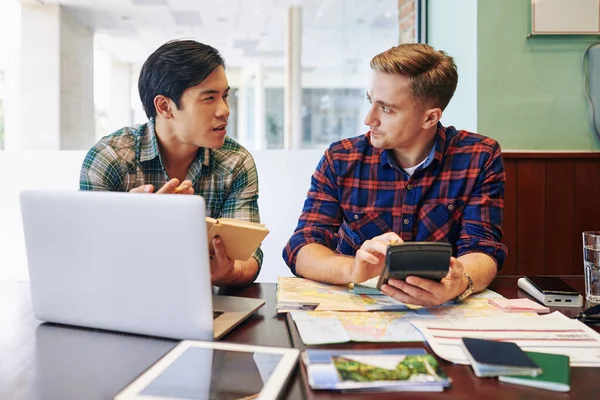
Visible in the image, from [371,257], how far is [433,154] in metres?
0.58

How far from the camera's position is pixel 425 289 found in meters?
1.01

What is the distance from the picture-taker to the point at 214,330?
90 centimetres

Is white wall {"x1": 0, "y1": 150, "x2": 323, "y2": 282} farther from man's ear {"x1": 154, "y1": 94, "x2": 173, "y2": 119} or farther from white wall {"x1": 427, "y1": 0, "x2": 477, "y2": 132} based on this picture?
man's ear {"x1": 154, "y1": 94, "x2": 173, "y2": 119}

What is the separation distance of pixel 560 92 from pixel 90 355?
2.34 metres

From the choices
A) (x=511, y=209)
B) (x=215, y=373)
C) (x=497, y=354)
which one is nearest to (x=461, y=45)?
(x=511, y=209)

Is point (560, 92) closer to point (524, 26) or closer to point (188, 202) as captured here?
point (524, 26)

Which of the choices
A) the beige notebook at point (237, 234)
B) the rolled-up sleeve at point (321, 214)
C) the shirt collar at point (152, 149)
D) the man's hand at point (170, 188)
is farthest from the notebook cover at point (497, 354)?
the shirt collar at point (152, 149)

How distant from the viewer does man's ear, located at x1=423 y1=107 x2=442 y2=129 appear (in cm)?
162

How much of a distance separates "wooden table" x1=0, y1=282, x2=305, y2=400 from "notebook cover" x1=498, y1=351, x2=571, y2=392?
11.1 inches

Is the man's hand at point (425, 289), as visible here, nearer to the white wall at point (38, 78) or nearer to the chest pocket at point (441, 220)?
the chest pocket at point (441, 220)

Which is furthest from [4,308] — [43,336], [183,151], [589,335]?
[589,335]

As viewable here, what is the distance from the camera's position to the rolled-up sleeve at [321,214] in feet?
4.87

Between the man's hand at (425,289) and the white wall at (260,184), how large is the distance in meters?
2.00

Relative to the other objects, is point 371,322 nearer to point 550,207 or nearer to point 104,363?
point 104,363
